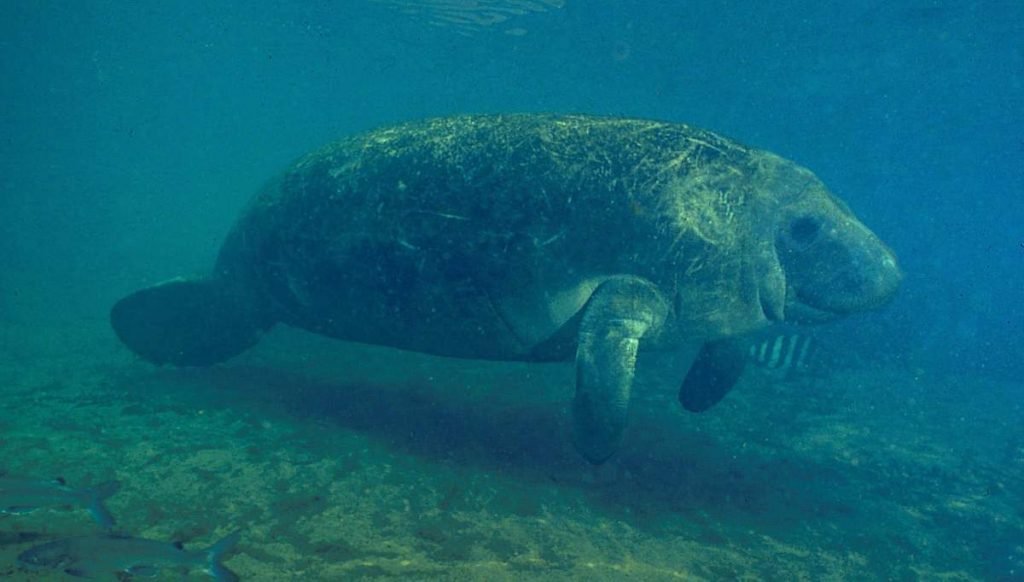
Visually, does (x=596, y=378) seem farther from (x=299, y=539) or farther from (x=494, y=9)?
(x=494, y=9)

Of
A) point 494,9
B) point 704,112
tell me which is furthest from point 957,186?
point 494,9

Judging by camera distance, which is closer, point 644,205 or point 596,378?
point 596,378

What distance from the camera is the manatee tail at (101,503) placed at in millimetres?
3967

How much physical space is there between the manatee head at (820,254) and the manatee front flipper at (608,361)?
4.28 feet

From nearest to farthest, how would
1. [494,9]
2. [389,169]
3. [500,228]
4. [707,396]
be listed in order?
[500,228] < [389,169] < [707,396] < [494,9]

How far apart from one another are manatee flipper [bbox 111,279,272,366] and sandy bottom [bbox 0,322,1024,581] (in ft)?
1.93

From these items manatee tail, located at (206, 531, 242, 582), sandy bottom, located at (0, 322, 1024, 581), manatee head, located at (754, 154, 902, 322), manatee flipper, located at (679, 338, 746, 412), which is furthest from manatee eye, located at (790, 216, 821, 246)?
manatee tail, located at (206, 531, 242, 582)

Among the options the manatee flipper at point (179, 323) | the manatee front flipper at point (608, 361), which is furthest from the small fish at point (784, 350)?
the manatee flipper at point (179, 323)

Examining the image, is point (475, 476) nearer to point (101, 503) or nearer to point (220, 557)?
point (220, 557)

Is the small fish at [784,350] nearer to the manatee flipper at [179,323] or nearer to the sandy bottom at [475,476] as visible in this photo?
the sandy bottom at [475,476]

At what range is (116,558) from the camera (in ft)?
10.7

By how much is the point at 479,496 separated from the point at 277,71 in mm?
58589

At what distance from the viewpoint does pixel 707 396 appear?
233 inches

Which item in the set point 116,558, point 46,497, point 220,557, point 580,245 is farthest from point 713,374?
point 46,497
